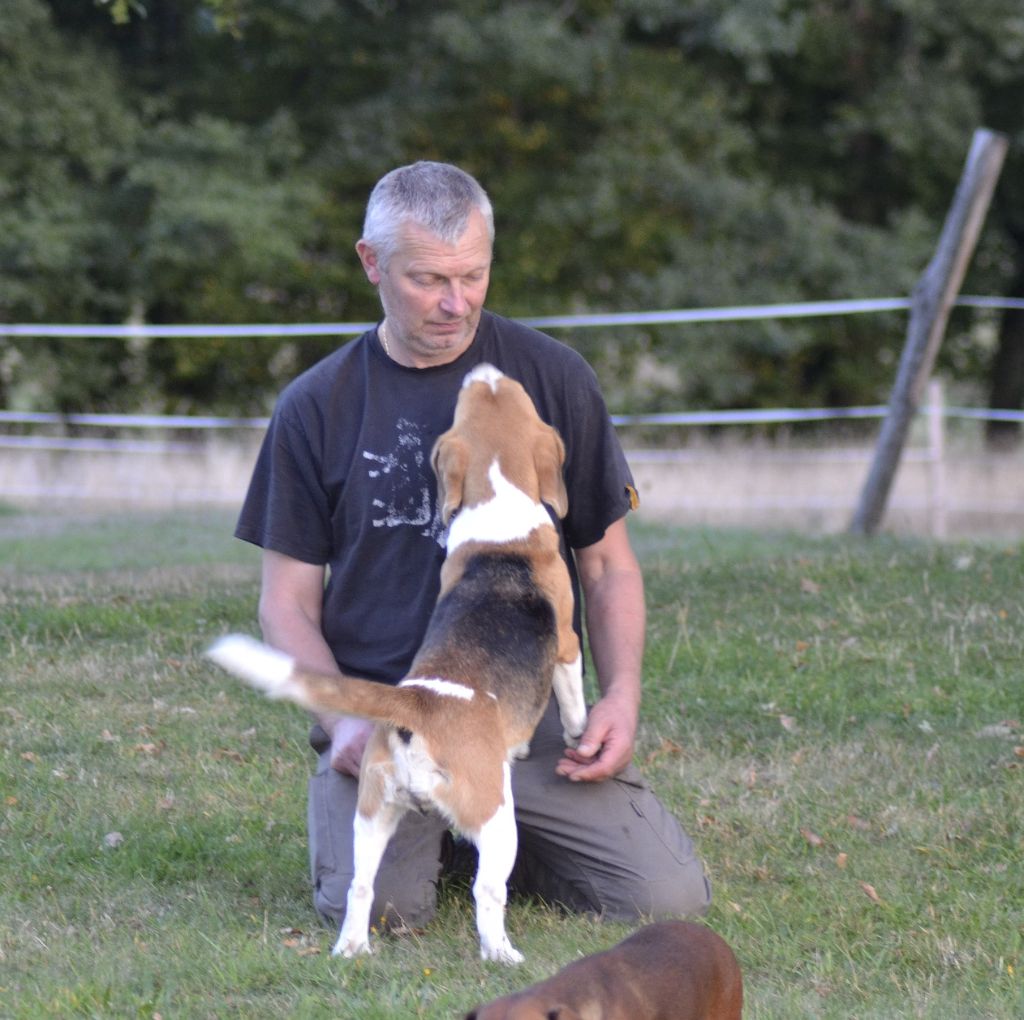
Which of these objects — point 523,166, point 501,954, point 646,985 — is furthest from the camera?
point 523,166

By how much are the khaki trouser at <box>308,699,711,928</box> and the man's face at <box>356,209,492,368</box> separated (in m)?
1.08

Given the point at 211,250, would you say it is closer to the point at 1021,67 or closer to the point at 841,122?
the point at 841,122

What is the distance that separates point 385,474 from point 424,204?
0.70 m

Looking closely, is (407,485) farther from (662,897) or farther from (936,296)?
(936,296)

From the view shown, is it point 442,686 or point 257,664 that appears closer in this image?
point 257,664

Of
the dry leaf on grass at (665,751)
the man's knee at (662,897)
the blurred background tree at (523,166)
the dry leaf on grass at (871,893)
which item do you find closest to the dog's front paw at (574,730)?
the man's knee at (662,897)

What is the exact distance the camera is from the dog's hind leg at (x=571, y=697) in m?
3.91

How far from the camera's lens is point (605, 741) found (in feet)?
12.8

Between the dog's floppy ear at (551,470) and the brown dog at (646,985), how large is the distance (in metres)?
1.14

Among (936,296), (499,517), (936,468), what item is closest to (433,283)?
(499,517)

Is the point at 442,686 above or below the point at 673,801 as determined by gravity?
above

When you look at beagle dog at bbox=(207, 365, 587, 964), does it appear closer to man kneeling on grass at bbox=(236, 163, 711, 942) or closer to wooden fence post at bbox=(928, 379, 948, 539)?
man kneeling on grass at bbox=(236, 163, 711, 942)

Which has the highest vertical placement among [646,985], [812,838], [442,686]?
[442,686]

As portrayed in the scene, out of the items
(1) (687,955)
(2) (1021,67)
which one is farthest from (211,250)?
(1) (687,955)
